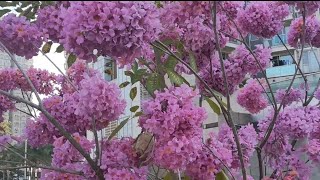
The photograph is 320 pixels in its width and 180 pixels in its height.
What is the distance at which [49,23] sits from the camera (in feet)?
5.62

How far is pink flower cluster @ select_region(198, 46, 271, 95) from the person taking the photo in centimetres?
228

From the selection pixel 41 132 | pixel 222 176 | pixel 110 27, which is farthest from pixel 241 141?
pixel 110 27

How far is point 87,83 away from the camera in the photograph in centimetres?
152

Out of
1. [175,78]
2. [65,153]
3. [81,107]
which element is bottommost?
[65,153]

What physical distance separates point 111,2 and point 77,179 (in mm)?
850

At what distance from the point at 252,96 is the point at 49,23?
1.33 meters

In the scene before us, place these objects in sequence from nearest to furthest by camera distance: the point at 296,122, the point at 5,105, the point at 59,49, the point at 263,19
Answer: the point at 59,49 → the point at 296,122 → the point at 263,19 → the point at 5,105

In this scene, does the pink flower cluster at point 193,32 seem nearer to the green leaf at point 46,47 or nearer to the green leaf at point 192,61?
the green leaf at point 192,61

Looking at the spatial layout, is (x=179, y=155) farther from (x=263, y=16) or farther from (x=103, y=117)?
(x=263, y=16)

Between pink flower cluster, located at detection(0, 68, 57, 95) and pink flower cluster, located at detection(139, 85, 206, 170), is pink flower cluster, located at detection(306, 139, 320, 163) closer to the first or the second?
pink flower cluster, located at detection(139, 85, 206, 170)

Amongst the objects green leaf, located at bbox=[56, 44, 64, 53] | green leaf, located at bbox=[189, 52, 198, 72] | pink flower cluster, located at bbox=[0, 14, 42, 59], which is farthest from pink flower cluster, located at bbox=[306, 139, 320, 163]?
pink flower cluster, located at bbox=[0, 14, 42, 59]

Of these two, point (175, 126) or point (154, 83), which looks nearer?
point (175, 126)

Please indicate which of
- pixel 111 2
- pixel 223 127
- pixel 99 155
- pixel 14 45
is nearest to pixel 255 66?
pixel 223 127

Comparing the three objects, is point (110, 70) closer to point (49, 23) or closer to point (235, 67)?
point (235, 67)
